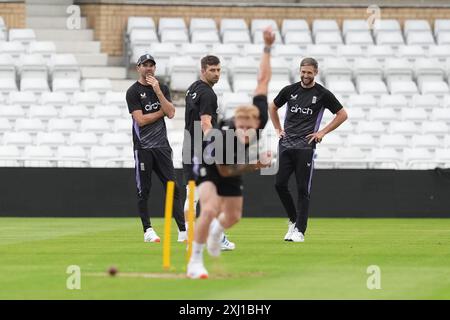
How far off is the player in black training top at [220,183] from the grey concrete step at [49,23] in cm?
2009

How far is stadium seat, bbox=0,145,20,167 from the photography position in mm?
25828

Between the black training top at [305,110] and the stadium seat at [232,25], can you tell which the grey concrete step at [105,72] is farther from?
the black training top at [305,110]

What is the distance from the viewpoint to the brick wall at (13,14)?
104ft

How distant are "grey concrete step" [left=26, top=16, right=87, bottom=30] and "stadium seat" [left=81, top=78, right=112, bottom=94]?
3577mm

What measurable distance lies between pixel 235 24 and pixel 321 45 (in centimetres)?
232

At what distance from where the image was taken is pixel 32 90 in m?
28.7

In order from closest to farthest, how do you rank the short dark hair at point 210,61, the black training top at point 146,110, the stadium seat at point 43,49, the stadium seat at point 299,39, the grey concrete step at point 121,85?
the short dark hair at point 210,61 → the black training top at point 146,110 → the grey concrete step at point 121,85 → the stadium seat at point 43,49 → the stadium seat at point 299,39

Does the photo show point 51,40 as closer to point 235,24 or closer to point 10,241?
point 235,24

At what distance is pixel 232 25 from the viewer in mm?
31609

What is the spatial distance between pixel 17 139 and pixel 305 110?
10.8 meters

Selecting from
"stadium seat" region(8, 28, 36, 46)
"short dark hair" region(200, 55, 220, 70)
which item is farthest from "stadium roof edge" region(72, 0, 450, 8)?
"short dark hair" region(200, 55, 220, 70)

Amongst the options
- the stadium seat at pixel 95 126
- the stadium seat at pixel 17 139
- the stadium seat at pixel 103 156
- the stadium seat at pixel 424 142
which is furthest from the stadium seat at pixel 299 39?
the stadium seat at pixel 17 139
